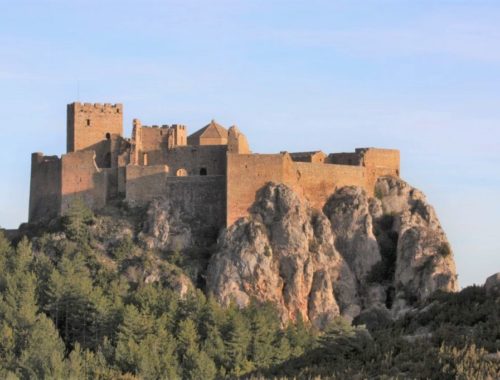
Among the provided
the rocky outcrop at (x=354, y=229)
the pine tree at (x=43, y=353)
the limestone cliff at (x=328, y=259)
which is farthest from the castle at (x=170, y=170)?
the pine tree at (x=43, y=353)

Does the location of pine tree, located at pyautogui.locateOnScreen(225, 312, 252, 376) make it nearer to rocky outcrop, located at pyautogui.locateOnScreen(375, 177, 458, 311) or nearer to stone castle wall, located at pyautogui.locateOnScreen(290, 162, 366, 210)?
rocky outcrop, located at pyautogui.locateOnScreen(375, 177, 458, 311)

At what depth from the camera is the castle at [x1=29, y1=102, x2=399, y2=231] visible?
284 ft

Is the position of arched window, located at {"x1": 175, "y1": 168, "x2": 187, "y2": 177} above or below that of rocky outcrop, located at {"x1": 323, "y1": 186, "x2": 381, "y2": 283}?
above

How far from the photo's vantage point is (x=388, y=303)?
86438 mm

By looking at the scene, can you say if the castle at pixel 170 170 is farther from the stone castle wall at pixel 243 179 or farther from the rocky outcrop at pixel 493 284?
the rocky outcrop at pixel 493 284

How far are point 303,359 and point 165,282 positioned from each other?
44300mm

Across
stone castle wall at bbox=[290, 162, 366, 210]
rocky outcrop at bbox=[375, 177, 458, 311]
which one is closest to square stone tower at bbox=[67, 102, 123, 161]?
stone castle wall at bbox=[290, 162, 366, 210]

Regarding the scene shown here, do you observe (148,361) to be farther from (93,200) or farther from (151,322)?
(93,200)

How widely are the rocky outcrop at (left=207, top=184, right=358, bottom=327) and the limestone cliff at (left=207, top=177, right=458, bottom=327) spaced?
6 cm

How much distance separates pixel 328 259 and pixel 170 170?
1182 cm

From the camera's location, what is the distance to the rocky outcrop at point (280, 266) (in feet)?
279

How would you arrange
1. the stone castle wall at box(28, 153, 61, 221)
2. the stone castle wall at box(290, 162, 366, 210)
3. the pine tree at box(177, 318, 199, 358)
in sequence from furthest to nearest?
the stone castle wall at box(28, 153, 61, 221) < the stone castle wall at box(290, 162, 366, 210) < the pine tree at box(177, 318, 199, 358)

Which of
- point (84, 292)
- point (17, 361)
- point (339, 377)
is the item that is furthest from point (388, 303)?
point (339, 377)

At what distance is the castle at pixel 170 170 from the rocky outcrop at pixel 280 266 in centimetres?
134
